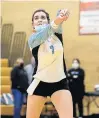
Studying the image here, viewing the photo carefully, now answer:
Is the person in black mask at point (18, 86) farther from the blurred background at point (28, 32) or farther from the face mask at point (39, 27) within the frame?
the face mask at point (39, 27)

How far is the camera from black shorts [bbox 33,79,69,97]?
A: 8.95ft

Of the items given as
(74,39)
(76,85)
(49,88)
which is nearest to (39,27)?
(49,88)

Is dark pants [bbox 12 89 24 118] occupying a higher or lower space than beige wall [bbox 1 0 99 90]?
lower

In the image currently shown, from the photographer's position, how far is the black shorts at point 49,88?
2.73 meters

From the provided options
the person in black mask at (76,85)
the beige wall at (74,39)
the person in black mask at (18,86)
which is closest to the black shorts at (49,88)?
the person in black mask at (18,86)

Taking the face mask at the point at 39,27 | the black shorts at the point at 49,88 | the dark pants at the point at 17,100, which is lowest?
the dark pants at the point at 17,100

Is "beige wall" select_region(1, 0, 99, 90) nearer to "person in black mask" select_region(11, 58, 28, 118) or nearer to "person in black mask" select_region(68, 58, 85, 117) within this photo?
"person in black mask" select_region(68, 58, 85, 117)

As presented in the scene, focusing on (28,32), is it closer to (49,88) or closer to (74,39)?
(74,39)

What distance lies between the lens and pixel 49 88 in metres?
2.74

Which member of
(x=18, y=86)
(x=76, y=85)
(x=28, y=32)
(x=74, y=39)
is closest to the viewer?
(x=18, y=86)

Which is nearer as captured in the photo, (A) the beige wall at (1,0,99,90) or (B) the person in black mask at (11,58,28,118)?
(B) the person in black mask at (11,58,28,118)

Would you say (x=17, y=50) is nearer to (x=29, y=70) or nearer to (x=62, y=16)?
(x=29, y=70)

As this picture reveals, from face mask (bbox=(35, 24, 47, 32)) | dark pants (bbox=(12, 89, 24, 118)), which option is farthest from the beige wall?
face mask (bbox=(35, 24, 47, 32))

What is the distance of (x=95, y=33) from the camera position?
865 centimetres
